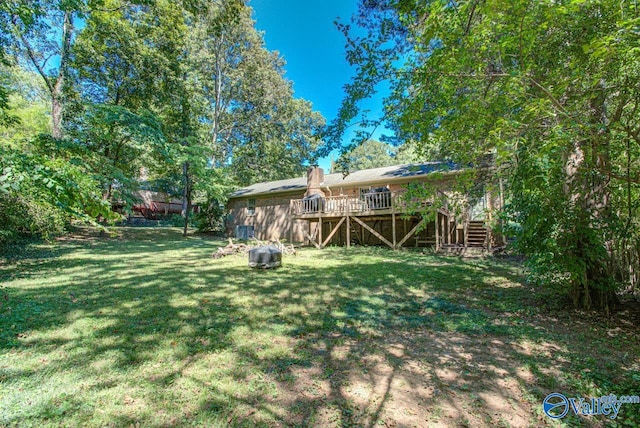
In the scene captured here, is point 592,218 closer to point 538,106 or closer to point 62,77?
point 538,106

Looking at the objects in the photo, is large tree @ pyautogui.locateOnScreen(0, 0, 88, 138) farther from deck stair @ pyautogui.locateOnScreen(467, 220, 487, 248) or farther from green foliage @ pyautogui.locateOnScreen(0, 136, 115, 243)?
deck stair @ pyautogui.locateOnScreen(467, 220, 487, 248)

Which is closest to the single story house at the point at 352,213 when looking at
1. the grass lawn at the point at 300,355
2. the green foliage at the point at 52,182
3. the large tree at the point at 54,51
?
the grass lawn at the point at 300,355

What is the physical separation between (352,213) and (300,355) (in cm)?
1116

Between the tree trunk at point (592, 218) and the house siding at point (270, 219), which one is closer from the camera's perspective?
the tree trunk at point (592, 218)

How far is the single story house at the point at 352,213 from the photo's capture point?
12812mm

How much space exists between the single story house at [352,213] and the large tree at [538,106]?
5117mm

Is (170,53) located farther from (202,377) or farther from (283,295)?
(202,377)

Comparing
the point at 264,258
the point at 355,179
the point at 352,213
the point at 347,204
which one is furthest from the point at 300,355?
the point at 355,179

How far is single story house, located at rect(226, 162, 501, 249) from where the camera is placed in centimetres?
1281

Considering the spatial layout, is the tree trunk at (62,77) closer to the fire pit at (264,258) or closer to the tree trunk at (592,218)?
the fire pit at (264,258)

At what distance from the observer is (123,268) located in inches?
328

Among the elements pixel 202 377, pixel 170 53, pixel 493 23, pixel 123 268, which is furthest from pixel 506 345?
pixel 170 53

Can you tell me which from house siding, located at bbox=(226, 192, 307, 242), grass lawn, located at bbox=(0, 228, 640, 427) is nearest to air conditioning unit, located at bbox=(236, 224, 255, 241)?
house siding, located at bbox=(226, 192, 307, 242)

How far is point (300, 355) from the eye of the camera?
11.1 feet
